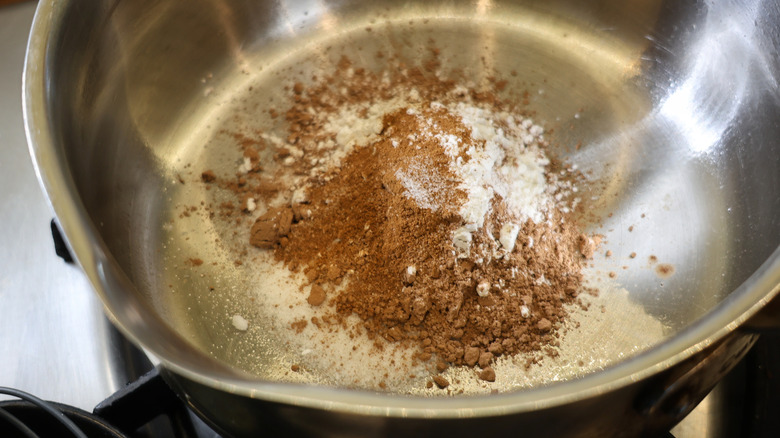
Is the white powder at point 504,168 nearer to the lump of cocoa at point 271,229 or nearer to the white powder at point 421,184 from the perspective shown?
the white powder at point 421,184

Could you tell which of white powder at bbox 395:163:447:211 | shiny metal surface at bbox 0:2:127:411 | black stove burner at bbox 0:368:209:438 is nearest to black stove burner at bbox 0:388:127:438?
black stove burner at bbox 0:368:209:438

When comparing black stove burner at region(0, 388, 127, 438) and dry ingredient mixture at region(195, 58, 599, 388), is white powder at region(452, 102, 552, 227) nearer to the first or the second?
dry ingredient mixture at region(195, 58, 599, 388)

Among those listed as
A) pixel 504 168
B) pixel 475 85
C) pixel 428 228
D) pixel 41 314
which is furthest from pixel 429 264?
pixel 41 314

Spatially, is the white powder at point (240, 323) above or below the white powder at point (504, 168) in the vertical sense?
below

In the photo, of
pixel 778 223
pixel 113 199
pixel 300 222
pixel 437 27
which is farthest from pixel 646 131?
pixel 113 199

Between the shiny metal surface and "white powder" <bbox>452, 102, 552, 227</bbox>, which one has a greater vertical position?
"white powder" <bbox>452, 102, 552, 227</bbox>

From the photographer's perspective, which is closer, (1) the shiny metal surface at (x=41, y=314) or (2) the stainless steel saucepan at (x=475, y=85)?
(2) the stainless steel saucepan at (x=475, y=85)

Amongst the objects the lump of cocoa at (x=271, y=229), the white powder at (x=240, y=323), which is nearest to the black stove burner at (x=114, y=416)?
the white powder at (x=240, y=323)
